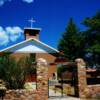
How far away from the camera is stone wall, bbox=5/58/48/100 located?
1698 centimetres

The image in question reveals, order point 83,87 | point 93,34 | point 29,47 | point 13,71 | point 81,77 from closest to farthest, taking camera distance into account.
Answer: point 13,71
point 83,87
point 81,77
point 93,34
point 29,47

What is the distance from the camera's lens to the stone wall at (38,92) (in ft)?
55.7

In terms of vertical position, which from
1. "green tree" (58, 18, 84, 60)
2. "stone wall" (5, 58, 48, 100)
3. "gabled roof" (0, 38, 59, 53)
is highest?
"green tree" (58, 18, 84, 60)

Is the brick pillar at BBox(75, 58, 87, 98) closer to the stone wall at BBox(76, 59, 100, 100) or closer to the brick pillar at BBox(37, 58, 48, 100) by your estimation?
the stone wall at BBox(76, 59, 100, 100)

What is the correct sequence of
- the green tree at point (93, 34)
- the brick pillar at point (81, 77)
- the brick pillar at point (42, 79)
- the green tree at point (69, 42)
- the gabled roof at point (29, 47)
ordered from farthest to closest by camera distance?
the green tree at point (69, 42), the gabled roof at point (29, 47), the green tree at point (93, 34), the brick pillar at point (81, 77), the brick pillar at point (42, 79)

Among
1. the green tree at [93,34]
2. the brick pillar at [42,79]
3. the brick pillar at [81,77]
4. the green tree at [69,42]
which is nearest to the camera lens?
the brick pillar at [42,79]

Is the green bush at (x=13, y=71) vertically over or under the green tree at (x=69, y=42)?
under

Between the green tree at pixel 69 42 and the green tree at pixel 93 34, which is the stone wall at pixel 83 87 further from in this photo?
the green tree at pixel 69 42

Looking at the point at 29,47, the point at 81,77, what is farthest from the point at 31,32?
the point at 81,77

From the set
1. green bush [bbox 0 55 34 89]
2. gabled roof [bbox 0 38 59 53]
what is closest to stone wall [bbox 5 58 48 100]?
green bush [bbox 0 55 34 89]

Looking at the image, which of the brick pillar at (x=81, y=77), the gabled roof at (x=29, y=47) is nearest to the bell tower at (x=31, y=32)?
the gabled roof at (x=29, y=47)

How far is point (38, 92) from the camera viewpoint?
17422mm

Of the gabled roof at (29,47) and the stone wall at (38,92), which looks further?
the gabled roof at (29,47)

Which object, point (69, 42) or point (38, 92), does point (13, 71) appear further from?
point (69, 42)
